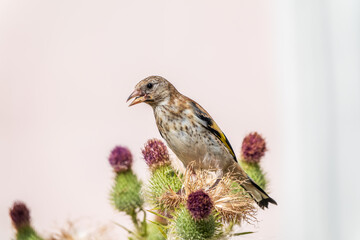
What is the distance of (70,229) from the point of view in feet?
8.57

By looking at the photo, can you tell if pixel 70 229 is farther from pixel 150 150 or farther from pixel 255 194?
pixel 255 194

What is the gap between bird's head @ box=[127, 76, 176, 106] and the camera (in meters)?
2.71

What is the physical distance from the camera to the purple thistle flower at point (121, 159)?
3.07 metres

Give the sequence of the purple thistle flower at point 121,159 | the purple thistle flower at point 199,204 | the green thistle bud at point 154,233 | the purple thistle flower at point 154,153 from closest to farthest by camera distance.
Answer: the purple thistle flower at point 199,204, the green thistle bud at point 154,233, the purple thistle flower at point 154,153, the purple thistle flower at point 121,159

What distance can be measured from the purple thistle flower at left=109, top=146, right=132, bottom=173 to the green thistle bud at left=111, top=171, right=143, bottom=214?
A: 33mm

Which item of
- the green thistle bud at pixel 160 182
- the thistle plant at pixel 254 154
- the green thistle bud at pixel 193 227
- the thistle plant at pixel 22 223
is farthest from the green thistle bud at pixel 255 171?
the thistle plant at pixel 22 223

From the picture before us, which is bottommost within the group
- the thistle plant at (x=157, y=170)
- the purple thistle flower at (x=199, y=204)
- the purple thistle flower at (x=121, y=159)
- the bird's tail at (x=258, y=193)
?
the purple thistle flower at (x=199, y=204)

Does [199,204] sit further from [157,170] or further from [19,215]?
[19,215]

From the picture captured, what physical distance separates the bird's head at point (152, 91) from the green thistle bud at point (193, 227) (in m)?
0.68

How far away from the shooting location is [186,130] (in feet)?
9.15

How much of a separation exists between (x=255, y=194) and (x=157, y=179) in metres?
0.47

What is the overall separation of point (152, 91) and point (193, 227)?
2.71 feet

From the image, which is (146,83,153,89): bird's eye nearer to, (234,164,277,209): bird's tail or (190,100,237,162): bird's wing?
(190,100,237,162): bird's wing

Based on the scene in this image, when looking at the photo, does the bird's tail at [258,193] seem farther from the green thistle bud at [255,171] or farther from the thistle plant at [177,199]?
the green thistle bud at [255,171]
